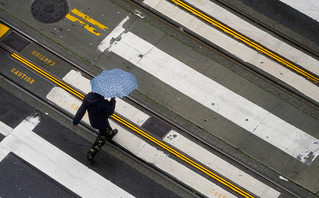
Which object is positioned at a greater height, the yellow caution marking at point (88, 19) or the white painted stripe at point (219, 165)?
the yellow caution marking at point (88, 19)

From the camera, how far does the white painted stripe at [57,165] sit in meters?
11.1

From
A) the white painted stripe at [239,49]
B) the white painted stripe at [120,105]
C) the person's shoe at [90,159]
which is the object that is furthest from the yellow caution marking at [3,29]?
the person's shoe at [90,159]

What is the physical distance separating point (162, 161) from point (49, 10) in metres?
5.02

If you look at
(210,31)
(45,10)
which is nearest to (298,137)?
(210,31)

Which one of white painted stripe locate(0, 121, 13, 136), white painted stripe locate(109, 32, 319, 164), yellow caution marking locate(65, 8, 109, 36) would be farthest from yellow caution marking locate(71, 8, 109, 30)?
white painted stripe locate(0, 121, 13, 136)

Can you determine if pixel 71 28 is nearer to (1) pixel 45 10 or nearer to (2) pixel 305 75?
(1) pixel 45 10

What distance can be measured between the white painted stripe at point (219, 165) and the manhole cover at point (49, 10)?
14.1 feet

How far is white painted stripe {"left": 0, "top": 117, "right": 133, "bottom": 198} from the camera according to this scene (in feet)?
36.5

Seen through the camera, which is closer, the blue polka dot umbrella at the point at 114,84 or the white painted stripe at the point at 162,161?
the blue polka dot umbrella at the point at 114,84

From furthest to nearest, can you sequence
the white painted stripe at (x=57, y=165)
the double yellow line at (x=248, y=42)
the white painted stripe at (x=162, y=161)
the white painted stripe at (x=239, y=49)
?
the double yellow line at (x=248, y=42)
the white painted stripe at (x=239, y=49)
the white painted stripe at (x=162, y=161)
the white painted stripe at (x=57, y=165)

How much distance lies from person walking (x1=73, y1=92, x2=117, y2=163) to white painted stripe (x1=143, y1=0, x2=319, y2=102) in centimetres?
396

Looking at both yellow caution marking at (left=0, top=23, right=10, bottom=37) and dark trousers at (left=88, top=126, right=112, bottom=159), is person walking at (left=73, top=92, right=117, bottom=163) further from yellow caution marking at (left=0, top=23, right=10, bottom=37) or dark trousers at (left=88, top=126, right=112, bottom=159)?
yellow caution marking at (left=0, top=23, right=10, bottom=37)

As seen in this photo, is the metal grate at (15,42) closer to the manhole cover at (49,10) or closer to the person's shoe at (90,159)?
the manhole cover at (49,10)

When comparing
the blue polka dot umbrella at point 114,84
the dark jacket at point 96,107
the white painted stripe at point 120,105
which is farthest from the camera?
the white painted stripe at point 120,105
